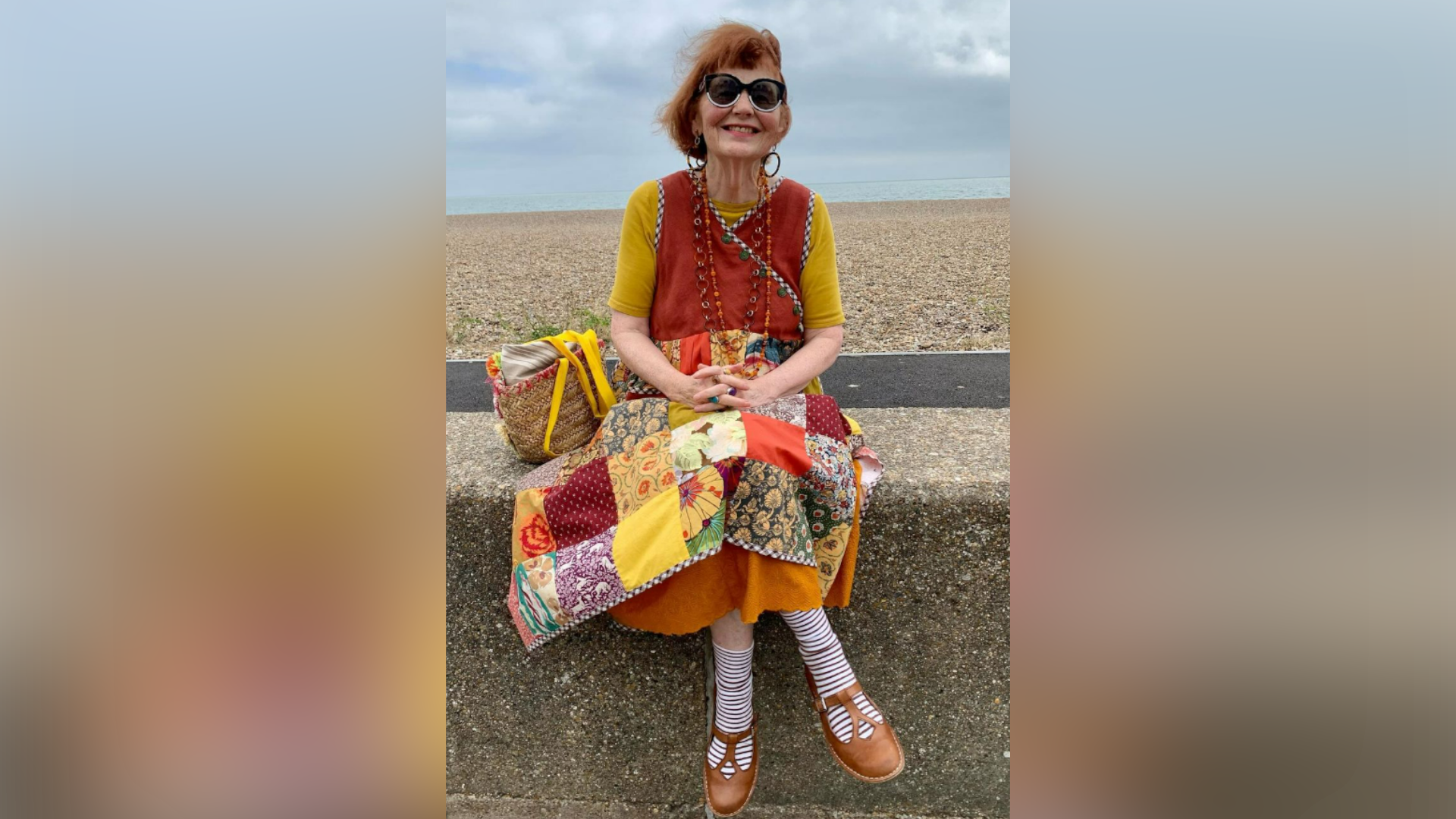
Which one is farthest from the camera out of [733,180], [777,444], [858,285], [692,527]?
[858,285]

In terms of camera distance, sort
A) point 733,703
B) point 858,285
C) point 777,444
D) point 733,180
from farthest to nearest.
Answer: point 858,285
point 733,180
point 733,703
point 777,444

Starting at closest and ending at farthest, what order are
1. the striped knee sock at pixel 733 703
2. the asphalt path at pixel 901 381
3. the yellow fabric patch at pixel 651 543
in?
the yellow fabric patch at pixel 651 543 → the striped knee sock at pixel 733 703 → the asphalt path at pixel 901 381

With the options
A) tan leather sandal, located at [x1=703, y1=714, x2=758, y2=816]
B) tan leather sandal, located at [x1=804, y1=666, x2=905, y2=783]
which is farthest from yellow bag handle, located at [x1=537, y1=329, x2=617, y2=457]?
tan leather sandal, located at [x1=804, y1=666, x2=905, y2=783]

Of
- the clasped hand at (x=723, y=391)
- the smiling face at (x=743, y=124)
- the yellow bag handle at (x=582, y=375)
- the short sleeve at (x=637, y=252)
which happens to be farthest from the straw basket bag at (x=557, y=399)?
the smiling face at (x=743, y=124)

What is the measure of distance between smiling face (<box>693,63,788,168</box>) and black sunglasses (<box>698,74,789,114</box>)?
10mm

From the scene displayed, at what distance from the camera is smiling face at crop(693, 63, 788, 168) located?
2211 mm

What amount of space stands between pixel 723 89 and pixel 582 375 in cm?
87

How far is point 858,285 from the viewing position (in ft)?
32.4

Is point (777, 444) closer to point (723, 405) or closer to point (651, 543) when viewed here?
point (723, 405)

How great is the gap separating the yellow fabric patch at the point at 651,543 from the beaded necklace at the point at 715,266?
0.59 m

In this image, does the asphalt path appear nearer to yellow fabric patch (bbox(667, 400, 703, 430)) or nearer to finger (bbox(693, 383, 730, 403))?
yellow fabric patch (bbox(667, 400, 703, 430))

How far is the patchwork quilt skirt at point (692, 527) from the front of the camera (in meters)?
1.98

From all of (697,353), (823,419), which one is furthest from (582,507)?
(823,419)

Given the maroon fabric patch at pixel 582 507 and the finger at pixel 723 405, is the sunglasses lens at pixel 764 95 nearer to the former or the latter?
the finger at pixel 723 405
